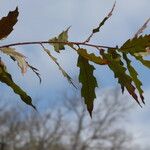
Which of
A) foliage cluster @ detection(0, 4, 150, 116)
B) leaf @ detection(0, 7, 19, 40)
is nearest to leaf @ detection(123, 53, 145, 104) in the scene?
foliage cluster @ detection(0, 4, 150, 116)

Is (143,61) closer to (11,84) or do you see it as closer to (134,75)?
(134,75)

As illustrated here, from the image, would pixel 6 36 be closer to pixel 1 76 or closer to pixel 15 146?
pixel 1 76

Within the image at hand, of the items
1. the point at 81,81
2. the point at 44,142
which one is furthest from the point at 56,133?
the point at 81,81

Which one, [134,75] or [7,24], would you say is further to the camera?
[134,75]

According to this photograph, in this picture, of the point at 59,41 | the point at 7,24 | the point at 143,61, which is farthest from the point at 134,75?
the point at 7,24

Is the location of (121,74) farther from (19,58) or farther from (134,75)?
(19,58)

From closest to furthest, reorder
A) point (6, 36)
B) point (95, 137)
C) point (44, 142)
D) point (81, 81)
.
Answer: point (6, 36) → point (81, 81) → point (95, 137) → point (44, 142)

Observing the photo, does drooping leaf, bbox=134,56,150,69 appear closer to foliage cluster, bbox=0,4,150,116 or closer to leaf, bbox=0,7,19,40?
foliage cluster, bbox=0,4,150,116
